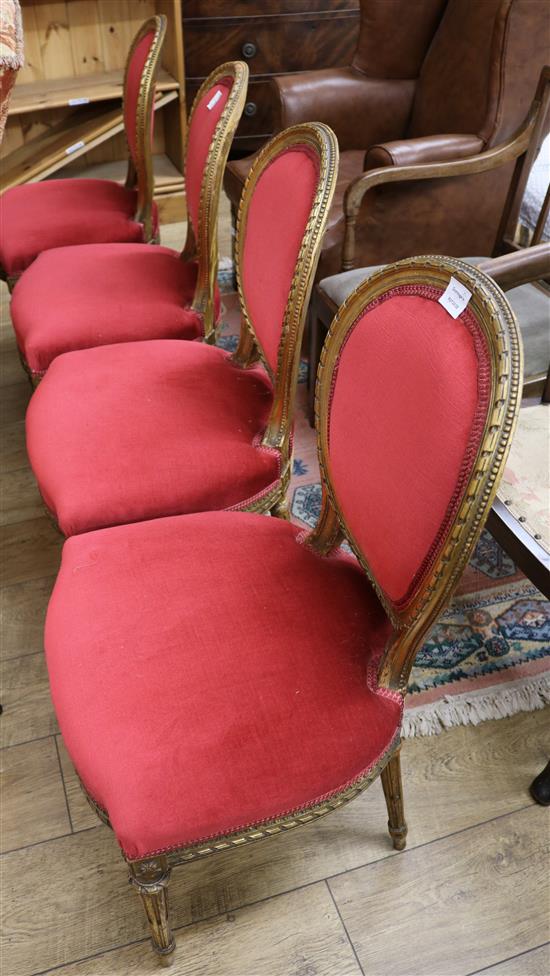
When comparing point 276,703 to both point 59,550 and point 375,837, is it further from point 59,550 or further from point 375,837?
point 59,550

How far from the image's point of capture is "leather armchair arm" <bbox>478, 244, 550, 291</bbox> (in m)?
1.54

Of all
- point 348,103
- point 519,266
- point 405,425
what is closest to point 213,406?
point 405,425

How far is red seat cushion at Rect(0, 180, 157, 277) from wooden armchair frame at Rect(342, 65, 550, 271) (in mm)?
539

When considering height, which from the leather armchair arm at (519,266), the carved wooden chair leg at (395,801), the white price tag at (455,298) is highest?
the white price tag at (455,298)

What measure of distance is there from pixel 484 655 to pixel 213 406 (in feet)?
2.17

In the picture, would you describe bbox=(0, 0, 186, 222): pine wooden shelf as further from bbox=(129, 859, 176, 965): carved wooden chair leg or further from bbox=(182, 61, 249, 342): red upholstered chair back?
bbox=(129, 859, 176, 965): carved wooden chair leg

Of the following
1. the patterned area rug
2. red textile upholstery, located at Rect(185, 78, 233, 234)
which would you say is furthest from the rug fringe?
red textile upholstery, located at Rect(185, 78, 233, 234)

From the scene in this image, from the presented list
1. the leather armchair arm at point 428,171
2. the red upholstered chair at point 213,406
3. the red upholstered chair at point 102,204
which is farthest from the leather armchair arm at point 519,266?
the red upholstered chair at point 102,204

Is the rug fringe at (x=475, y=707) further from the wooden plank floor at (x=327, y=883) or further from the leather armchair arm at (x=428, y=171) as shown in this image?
the leather armchair arm at (x=428, y=171)

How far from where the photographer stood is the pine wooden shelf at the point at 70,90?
8.68 feet

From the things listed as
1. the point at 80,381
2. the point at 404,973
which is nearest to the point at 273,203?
the point at 80,381

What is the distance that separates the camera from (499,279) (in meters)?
1.56

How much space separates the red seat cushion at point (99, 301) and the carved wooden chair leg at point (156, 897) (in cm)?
98

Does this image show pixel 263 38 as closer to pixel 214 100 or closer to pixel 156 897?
pixel 214 100
